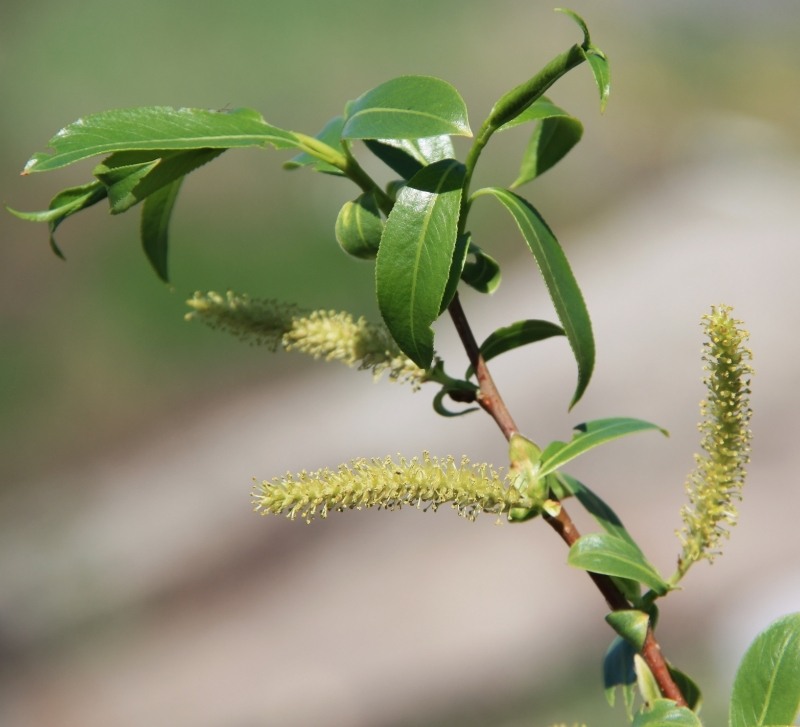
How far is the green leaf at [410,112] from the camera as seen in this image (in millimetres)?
658

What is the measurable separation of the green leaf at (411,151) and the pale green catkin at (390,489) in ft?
0.78

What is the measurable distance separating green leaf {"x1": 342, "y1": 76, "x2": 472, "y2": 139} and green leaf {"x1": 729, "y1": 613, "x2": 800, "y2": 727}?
41cm

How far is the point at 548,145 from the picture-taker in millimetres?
833

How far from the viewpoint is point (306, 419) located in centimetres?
511

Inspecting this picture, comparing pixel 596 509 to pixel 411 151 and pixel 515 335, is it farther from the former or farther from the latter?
pixel 411 151

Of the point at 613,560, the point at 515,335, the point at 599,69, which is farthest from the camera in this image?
the point at 515,335

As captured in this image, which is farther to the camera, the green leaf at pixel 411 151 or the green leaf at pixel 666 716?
the green leaf at pixel 411 151

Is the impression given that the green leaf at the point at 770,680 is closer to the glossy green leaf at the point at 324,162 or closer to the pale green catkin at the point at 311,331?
the pale green catkin at the point at 311,331

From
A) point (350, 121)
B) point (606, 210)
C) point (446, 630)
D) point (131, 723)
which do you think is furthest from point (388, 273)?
point (606, 210)

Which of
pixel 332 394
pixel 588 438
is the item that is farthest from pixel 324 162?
pixel 332 394

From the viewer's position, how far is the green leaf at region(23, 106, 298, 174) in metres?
0.66

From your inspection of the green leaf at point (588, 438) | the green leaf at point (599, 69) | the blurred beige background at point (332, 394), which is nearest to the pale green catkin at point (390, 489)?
the green leaf at point (588, 438)

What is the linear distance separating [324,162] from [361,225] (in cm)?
8

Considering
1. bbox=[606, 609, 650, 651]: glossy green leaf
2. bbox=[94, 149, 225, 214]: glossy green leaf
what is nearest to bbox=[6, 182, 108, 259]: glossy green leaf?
bbox=[94, 149, 225, 214]: glossy green leaf
